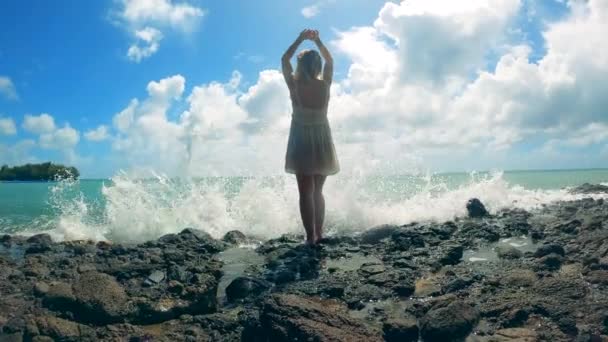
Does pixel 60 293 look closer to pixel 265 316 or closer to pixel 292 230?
pixel 265 316

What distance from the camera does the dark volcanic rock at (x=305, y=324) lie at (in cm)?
304

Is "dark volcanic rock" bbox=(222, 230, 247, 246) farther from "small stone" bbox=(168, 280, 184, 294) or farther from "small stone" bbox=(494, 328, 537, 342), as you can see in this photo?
"small stone" bbox=(494, 328, 537, 342)

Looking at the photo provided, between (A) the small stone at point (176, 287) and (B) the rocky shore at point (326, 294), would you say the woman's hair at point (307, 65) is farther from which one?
(A) the small stone at point (176, 287)

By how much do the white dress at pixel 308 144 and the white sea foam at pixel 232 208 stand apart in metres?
3.21

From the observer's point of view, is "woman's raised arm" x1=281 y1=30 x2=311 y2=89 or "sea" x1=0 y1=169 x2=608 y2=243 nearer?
"woman's raised arm" x1=281 y1=30 x2=311 y2=89

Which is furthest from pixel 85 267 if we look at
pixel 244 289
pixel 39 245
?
pixel 39 245

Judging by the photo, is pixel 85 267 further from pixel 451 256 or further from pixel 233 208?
pixel 233 208

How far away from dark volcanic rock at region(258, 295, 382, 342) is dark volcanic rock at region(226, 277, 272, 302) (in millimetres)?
926

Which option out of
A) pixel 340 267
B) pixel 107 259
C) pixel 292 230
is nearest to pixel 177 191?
pixel 292 230

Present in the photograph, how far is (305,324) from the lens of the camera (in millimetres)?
3098

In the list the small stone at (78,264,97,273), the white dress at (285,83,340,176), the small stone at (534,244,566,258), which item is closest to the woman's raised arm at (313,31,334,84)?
the white dress at (285,83,340,176)

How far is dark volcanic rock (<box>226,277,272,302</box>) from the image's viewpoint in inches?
167

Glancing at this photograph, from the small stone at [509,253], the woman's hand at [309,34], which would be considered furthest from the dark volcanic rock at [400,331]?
the woman's hand at [309,34]

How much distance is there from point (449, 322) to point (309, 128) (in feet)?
10.3
